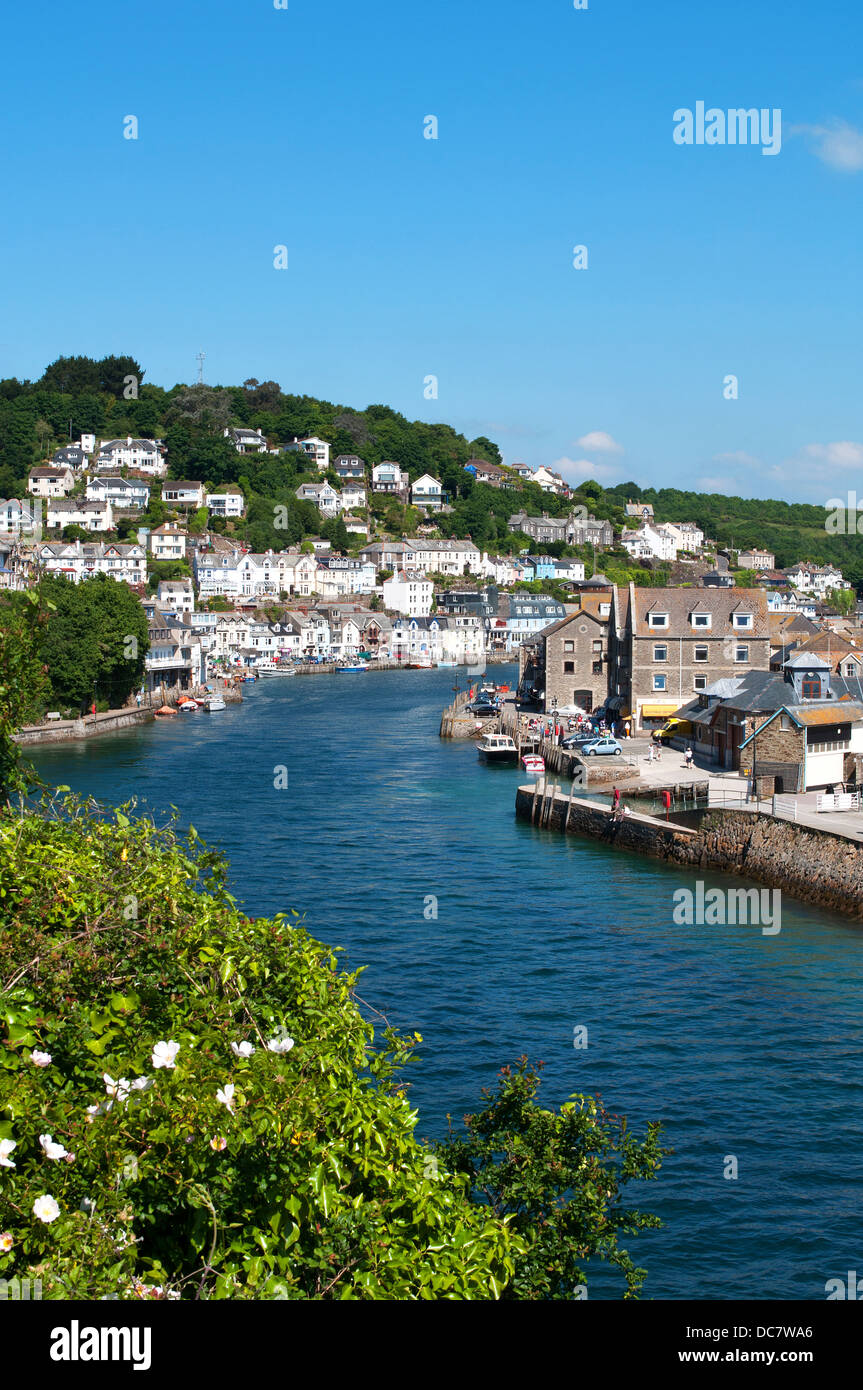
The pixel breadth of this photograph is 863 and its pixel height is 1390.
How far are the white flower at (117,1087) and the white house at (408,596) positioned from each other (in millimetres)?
131939

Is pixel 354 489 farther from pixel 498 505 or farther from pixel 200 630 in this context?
pixel 200 630

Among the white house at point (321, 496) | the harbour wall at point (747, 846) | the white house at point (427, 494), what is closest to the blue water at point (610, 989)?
the harbour wall at point (747, 846)

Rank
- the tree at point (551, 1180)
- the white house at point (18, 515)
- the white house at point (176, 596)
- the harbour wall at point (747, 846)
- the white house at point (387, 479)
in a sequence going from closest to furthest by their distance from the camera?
the tree at point (551, 1180) → the harbour wall at point (747, 846) → the white house at point (176, 596) → the white house at point (18, 515) → the white house at point (387, 479)

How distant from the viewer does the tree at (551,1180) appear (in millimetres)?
8859

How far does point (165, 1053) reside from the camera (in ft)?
22.8

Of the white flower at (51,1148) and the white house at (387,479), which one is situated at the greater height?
the white house at (387,479)

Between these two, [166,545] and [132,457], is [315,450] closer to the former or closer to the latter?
[132,457]

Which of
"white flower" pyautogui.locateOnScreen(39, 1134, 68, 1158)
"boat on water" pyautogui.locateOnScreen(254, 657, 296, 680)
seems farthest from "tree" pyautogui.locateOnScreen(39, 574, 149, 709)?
"white flower" pyautogui.locateOnScreen(39, 1134, 68, 1158)

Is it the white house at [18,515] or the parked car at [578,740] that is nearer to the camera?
the parked car at [578,740]

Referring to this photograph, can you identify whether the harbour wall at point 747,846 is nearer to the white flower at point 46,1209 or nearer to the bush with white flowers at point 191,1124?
the bush with white flowers at point 191,1124

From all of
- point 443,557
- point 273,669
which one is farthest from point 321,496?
point 273,669

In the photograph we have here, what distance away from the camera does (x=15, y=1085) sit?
268 inches

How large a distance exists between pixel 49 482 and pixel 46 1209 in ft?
500
